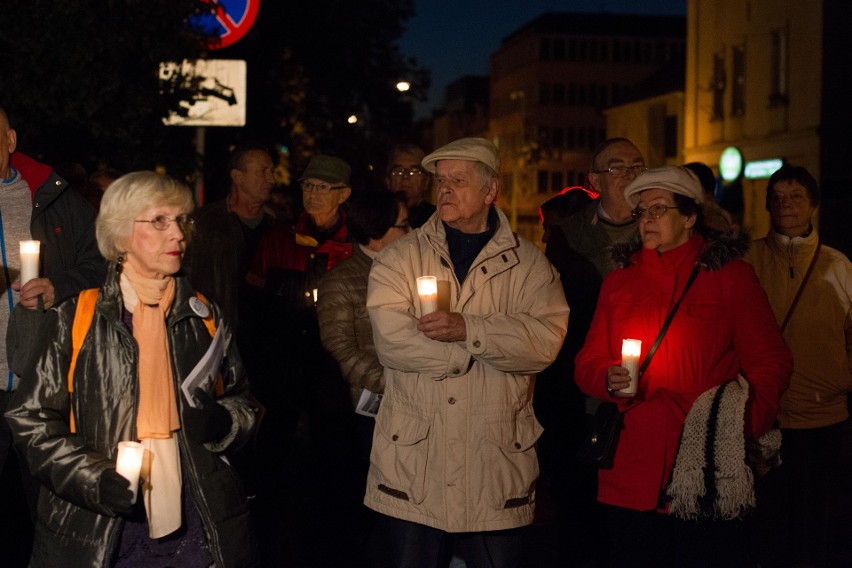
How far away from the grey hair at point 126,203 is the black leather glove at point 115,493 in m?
0.85

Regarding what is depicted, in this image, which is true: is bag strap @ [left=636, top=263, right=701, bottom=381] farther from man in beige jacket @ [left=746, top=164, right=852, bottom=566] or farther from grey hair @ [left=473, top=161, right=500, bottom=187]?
man in beige jacket @ [left=746, top=164, right=852, bottom=566]

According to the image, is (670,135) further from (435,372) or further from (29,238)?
(435,372)

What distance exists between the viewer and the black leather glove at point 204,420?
4.63 m

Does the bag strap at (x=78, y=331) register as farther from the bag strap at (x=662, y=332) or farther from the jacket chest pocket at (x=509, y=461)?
the bag strap at (x=662, y=332)

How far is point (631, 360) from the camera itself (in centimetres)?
539

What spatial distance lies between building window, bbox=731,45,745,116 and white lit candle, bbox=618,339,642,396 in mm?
37268

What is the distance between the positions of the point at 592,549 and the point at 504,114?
126 meters

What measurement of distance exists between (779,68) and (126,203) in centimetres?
3593

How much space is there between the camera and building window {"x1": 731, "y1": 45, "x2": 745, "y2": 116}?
136ft

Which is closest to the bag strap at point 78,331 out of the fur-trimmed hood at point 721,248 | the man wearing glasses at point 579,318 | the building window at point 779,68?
the fur-trimmed hood at point 721,248

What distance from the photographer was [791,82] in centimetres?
3741

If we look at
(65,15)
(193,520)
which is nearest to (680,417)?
(193,520)

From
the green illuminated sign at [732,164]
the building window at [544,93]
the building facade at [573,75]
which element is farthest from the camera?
the building window at [544,93]

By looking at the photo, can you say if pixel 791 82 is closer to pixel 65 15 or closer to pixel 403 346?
pixel 65 15
